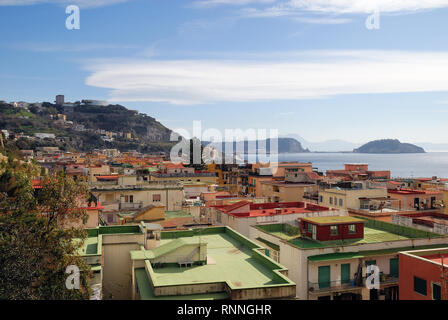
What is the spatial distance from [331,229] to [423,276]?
22.9 feet

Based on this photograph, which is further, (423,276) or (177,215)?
(177,215)

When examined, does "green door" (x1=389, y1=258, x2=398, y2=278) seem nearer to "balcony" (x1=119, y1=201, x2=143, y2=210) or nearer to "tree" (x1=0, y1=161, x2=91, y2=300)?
"tree" (x1=0, y1=161, x2=91, y2=300)

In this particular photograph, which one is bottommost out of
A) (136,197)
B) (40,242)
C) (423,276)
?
(423,276)

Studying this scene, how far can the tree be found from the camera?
478 inches

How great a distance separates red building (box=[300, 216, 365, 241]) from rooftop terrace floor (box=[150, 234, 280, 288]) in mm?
5468

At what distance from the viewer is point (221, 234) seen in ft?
70.6

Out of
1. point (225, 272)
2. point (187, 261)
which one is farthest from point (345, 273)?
point (187, 261)

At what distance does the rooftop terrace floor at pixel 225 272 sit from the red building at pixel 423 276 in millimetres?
5560

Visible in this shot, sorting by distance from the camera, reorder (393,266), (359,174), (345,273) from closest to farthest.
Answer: (345,273) < (393,266) < (359,174)

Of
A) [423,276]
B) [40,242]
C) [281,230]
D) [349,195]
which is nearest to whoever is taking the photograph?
[40,242]

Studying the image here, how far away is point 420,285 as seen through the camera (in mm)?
15062

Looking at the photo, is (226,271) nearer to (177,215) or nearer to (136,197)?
(177,215)

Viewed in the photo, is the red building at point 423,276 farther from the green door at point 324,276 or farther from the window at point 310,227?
the window at point 310,227
